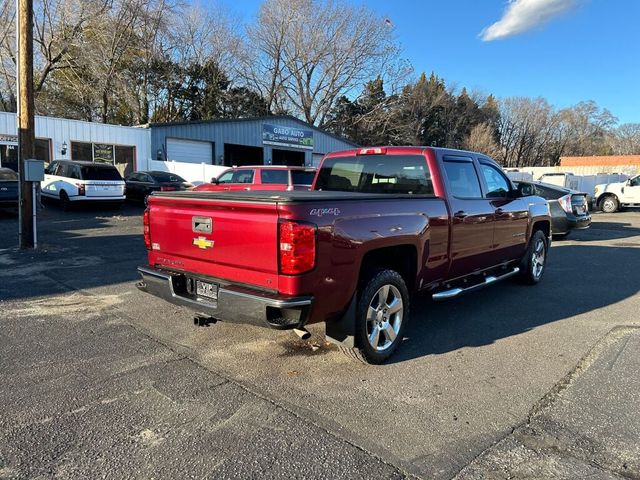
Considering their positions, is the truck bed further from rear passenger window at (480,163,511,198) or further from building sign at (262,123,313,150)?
building sign at (262,123,313,150)

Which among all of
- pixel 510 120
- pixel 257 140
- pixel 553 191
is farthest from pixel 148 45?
pixel 510 120

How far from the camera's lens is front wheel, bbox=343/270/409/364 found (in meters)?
3.97

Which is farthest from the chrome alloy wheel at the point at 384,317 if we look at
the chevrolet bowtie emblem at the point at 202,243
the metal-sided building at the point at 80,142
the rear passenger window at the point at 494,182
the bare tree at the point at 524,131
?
the bare tree at the point at 524,131

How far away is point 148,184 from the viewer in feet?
62.1

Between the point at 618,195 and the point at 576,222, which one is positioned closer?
the point at 576,222

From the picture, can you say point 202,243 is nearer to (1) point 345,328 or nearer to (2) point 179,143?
(1) point 345,328

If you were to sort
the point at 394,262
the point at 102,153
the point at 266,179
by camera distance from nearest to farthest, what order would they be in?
the point at 394,262
the point at 266,179
the point at 102,153

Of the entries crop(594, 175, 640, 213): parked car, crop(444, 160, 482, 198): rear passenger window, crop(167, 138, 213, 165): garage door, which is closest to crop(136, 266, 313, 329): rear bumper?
crop(444, 160, 482, 198): rear passenger window

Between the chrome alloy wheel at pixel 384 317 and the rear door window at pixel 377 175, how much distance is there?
1355mm

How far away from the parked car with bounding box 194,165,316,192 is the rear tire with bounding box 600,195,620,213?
16.4 meters

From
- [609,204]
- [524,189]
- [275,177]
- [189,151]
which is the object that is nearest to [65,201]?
[275,177]

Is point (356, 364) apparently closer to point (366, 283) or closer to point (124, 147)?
point (366, 283)

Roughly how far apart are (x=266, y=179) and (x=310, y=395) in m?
10.3

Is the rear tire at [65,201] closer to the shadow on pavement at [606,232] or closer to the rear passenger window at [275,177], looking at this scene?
the rear passenger window at [275,177]
